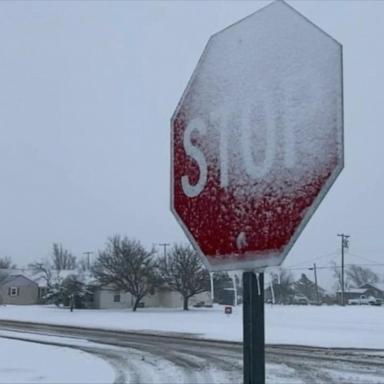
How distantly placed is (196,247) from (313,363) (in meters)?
14.5

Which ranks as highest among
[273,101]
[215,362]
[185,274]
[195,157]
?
[185,274]

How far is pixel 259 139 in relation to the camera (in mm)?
1842

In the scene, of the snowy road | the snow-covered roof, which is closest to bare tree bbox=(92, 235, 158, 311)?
the snow-covered roof

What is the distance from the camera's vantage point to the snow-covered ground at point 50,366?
12273mm

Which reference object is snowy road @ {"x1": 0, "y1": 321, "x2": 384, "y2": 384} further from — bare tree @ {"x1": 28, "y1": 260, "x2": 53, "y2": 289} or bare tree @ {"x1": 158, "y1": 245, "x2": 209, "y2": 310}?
bare tree @ {"x1": 28, "y1": 260, "x2": 53, "y2": 289}

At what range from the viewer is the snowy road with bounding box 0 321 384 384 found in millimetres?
12641

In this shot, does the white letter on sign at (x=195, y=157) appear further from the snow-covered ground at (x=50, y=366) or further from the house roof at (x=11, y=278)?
the house roof at (x=11, y=278)

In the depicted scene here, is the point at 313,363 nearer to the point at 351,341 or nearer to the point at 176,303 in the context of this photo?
the point at 351,341

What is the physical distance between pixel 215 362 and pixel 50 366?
4.12m

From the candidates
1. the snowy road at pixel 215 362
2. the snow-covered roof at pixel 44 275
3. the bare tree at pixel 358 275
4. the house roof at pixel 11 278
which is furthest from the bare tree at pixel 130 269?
the bare tree at pixel 358 275

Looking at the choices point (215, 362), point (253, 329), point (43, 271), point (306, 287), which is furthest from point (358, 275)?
point (253, 329)

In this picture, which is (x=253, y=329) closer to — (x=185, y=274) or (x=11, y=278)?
(x=185, y=274)

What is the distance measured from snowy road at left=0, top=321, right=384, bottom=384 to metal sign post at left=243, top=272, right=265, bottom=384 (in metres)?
10.6

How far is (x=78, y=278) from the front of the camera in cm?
Answer: 6406
